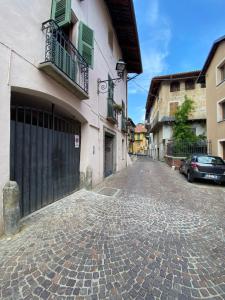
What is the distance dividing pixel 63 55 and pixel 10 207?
13.5 feet

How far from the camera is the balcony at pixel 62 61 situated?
13.5 feet

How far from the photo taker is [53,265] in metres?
2.47

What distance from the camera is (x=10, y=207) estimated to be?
10.3 feet

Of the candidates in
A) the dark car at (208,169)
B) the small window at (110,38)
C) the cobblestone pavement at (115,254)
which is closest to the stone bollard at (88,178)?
the cobblestone pavement at (115,254)

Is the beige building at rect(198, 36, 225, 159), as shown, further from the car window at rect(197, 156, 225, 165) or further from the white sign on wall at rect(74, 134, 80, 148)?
the white sign on wall at rect(74, 134, 80, 148)

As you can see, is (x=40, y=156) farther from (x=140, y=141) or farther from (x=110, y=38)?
(x=140, y=141)

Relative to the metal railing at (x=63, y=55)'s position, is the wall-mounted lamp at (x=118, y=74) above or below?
above

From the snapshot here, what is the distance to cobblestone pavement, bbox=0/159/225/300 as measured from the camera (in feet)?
6.86

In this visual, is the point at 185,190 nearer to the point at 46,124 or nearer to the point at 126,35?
the point at 46,124

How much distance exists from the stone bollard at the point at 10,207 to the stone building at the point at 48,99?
0.29ft

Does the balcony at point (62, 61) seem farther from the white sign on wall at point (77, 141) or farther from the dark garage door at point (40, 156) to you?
the white sign on wall at point (77, 141)

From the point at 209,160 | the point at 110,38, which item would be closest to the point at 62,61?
the point at 110,38

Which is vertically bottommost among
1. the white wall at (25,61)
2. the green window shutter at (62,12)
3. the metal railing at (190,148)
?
the metal railing at (190,148)

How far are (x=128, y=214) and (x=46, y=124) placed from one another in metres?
3.26
